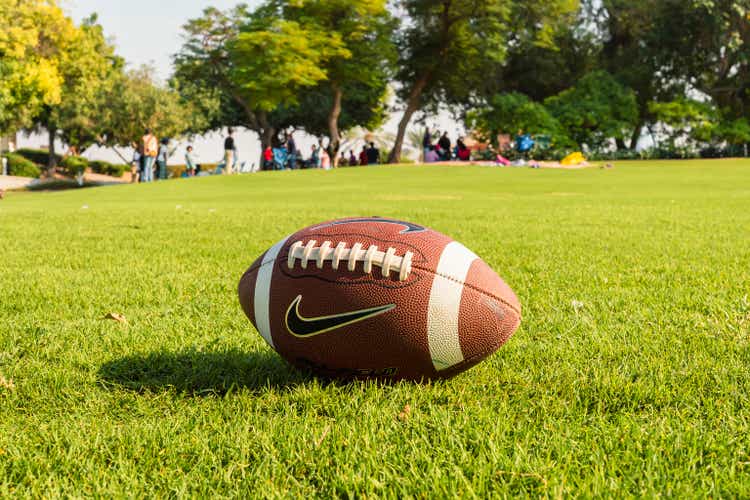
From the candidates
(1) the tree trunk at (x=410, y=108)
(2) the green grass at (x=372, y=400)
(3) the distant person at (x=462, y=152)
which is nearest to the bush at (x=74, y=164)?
(1) the tree trunk at (x=410, y=108)

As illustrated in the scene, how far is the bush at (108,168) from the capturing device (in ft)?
A: 192

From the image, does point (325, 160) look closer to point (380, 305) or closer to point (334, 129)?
point (334, 129)

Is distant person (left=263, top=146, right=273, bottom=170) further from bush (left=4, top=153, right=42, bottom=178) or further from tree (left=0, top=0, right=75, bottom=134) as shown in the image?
bush (left=4, top=153, right=42, bottom=178)

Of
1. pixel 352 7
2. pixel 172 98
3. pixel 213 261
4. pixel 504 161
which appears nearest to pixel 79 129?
pixel 172 98

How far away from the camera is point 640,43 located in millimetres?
43969

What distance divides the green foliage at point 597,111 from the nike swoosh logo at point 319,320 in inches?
1579

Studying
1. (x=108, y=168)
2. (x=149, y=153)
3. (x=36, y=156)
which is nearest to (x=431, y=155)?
(x=149, y=153)

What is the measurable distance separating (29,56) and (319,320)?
151 feet

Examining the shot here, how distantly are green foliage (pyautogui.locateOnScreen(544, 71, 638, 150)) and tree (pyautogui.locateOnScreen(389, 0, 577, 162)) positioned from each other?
436cm

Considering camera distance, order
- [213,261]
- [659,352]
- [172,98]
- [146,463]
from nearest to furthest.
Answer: [146,463] < [659,352] < [213,261] < [172,98]

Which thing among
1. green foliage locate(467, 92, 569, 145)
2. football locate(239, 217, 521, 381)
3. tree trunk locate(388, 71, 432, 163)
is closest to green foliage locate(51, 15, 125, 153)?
tree trunk locate(388, 71, 432, 163)

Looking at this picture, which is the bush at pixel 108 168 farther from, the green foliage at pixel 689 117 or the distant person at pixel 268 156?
the green foliage at pixel 689 117

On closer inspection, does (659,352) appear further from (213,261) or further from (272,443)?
(213,261)

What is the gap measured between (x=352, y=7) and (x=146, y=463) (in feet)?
142
